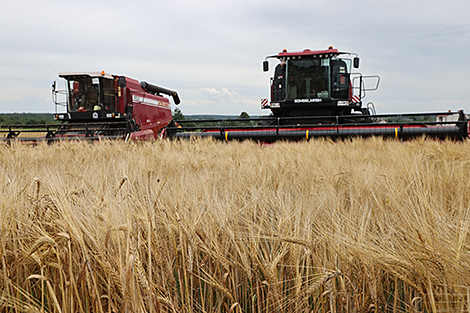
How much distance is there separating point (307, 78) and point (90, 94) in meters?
Answer: 7.31

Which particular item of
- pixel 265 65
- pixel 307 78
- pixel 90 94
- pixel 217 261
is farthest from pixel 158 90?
pixel 217 261

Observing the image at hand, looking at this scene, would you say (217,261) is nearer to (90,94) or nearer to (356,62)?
(356,62)

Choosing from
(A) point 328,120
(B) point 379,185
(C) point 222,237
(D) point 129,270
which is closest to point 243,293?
(C) point 222,237

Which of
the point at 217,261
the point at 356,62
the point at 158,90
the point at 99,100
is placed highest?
the point at 158,90

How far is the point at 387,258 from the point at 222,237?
47cm

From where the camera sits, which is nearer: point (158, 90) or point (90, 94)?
point (90, 94)

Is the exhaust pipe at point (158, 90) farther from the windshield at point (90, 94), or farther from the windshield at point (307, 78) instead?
the windshield at point (307, 78)

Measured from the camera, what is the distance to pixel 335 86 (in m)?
9.38

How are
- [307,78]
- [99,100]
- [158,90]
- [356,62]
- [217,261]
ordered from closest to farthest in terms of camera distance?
[217,261]
[356,62]
[307,78]
[99,100]
[158,90]

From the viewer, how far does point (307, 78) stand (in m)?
9.49

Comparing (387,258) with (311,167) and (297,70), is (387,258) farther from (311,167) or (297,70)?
(297,70)

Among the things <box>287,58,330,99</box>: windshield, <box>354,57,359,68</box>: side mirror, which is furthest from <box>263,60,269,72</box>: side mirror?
<box>354,57,359,68</box>: side mirror

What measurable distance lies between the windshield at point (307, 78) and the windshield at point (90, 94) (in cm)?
616

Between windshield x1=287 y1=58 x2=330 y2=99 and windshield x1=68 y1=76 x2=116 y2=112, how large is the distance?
243 inches
